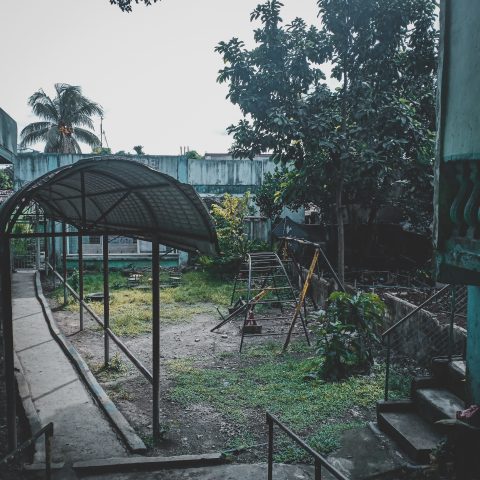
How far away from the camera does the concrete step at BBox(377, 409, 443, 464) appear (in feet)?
16.8

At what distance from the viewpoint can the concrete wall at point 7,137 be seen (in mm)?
8789

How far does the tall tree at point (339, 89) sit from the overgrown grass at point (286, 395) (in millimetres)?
5308

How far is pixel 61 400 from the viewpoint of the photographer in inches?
270

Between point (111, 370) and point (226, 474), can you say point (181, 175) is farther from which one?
point (226, 474)

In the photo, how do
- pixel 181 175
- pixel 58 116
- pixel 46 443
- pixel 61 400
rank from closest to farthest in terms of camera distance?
pixel 46 443
pixel 61 400
pixel 181 175
pixel 58 116

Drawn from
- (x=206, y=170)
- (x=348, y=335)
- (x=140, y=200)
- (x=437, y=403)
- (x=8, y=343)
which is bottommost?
(x=437, y=403)

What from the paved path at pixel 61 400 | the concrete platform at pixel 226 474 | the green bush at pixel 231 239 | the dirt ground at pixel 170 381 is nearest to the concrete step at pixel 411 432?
the concrete platform at pixel 226 474

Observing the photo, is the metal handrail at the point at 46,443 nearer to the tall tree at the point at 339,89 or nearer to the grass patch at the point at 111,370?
the grass patch at the point at 111,370

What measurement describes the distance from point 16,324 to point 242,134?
761cm

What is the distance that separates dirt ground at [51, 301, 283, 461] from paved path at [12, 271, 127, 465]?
0.47 m

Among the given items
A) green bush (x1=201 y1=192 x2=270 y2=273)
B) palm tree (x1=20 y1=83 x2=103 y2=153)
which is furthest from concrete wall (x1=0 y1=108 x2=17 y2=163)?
palm tree (x1=20 y1=83 x2=103 y2=153)

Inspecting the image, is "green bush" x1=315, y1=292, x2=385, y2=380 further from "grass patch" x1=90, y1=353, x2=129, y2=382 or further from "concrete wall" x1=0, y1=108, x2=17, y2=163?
"concrete wall" x1=0, y1=108, x2=17, y2=163

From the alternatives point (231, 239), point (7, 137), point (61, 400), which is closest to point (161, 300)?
point (231, 239)

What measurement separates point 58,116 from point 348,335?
1170 inches
